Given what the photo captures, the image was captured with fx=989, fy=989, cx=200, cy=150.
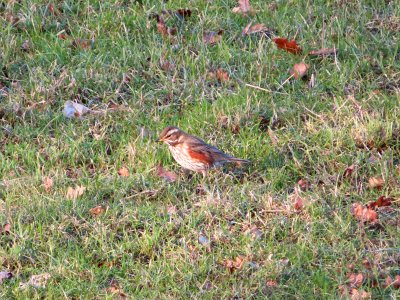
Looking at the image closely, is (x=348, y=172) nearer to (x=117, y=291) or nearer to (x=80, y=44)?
(x=117, y=291)

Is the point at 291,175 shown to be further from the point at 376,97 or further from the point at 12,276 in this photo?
the point at 12,276

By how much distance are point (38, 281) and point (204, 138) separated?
7.85 ft

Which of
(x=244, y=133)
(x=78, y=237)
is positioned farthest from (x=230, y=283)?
(x=244, y=133)

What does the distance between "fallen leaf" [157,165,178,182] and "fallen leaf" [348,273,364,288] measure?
2.03m

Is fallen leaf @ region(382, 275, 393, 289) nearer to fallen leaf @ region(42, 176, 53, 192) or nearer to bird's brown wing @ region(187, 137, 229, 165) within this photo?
bird's brown wing @ region(187, 137, 229, 165)

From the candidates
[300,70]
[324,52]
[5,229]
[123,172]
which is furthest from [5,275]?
[324,52]

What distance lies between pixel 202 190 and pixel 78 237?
1.22 m

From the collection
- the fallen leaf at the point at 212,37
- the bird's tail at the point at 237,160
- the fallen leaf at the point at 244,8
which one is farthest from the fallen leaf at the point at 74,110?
the fallen leaf at the point at 244,8

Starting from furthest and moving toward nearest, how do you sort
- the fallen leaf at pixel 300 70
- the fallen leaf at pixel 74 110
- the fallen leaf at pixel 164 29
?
the fallen leaf at pixel 164 29, the fallen leaf at pixel 300 70, the fallen leaf at pixel 74 110

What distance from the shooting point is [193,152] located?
335 inches

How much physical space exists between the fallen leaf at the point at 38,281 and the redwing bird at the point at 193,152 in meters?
1.75

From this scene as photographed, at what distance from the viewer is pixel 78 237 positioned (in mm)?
7906

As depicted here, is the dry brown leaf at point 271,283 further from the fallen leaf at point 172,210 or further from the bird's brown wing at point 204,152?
the bird's brown wing at point 204,152

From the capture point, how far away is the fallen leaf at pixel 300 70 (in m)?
9.85
